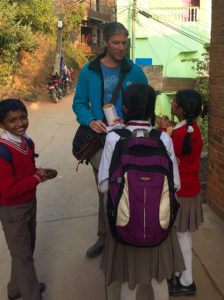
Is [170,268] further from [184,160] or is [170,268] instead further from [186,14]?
[186,14]

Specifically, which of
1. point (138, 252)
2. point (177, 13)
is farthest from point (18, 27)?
point (138, 252)

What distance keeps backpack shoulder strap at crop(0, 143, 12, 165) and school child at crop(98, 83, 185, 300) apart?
0.60 meters

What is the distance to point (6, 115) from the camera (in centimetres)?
→ 204

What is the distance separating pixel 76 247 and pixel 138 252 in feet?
4.69

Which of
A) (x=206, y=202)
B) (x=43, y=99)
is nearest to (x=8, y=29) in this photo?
(x=43, y=99)

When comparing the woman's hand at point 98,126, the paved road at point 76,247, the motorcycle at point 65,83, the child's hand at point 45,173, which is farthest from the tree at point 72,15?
the child's hand at point 45,173

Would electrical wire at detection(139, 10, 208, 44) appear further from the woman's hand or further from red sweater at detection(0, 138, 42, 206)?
red sweater at detection(0, 138, 42, 206)

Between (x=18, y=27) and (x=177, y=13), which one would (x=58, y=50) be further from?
(x=177, y=13)

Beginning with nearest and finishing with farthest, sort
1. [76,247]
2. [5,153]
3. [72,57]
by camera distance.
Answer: [5,153] → [76,247] → [72,57]

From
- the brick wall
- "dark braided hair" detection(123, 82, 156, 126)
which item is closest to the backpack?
"dark braided hair" detection(123, 82, 156, 126)

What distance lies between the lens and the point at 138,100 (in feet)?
5.70

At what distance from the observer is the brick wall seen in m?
3.19

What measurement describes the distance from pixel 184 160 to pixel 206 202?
5.60 ft

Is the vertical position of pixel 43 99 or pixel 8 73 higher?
pixel 8 73
